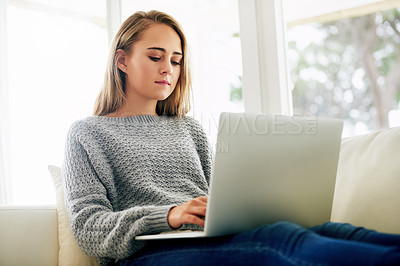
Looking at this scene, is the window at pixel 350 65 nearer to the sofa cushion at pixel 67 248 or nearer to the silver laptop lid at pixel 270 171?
the silver laptop lid at pixel 270 171

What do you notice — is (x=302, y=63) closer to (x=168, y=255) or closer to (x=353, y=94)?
(x=353, y=94)

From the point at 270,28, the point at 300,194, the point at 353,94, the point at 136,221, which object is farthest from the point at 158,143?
the point at 353,94

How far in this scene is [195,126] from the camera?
66.8 inches

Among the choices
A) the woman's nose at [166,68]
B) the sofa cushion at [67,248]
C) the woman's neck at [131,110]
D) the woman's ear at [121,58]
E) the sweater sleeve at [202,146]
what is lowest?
the sofa cushion at [67,248]

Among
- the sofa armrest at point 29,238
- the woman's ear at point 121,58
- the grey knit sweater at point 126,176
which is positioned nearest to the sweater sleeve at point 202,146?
the grey knit sweater at point 126,176

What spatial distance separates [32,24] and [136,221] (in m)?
1.90

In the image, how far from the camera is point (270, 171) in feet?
3.11

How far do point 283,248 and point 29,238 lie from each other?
0.92m

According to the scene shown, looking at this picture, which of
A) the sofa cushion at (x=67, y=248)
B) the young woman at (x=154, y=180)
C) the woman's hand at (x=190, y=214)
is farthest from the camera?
the sofa cushion at (x=67, y=248)

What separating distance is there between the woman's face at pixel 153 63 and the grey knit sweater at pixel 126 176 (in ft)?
0.34

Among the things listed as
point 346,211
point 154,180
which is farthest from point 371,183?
point 154,180

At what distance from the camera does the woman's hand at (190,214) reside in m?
1.00

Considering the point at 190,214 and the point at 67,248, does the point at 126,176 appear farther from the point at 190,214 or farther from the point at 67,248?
the point at 190,214

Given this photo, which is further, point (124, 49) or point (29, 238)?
point (124, 49)
